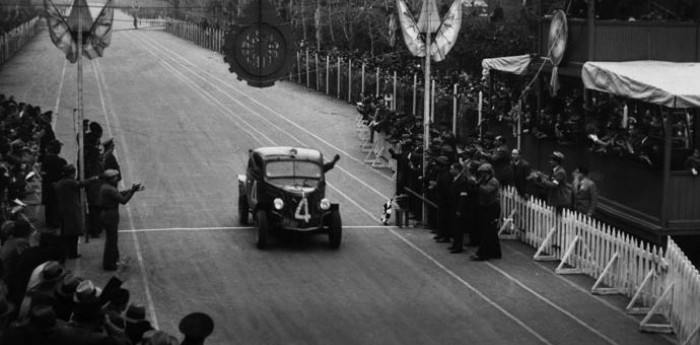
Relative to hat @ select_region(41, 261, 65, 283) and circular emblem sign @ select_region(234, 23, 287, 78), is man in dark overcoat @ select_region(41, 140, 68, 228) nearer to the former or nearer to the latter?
circular emblem sign @ select_region(234, 23, 287, 78)

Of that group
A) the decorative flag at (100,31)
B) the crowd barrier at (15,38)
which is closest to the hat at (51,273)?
the decorative flag at (100,31)

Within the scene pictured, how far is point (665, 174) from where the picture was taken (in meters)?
20.4

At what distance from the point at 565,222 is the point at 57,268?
35.7ft

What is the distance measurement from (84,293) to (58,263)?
2185 mm

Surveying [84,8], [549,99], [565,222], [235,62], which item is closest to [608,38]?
[549,99]

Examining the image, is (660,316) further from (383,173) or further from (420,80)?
(420,80)

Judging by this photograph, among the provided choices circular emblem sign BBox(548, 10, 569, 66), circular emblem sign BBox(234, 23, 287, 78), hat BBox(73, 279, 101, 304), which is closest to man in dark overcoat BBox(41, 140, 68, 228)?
circular emblem sign BBox(234, 23, 287, 78)

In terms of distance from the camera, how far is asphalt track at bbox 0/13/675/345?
642 inches

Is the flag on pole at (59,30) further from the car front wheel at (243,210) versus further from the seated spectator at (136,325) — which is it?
the seated spectator at (136,325)

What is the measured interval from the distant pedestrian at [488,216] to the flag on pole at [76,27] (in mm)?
7665

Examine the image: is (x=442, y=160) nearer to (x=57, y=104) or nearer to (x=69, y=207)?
(x=69, y=207)

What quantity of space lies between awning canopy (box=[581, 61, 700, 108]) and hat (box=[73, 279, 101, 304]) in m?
12.2

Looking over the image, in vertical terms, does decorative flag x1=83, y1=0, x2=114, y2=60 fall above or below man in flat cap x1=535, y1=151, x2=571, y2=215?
above

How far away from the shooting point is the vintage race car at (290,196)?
21359 mm
